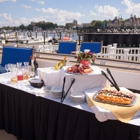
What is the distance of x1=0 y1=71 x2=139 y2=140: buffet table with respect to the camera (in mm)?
1430

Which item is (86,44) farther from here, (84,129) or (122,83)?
(84,129)

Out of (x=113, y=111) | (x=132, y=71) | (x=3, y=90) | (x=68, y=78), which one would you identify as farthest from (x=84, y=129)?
(x=132, y=71)

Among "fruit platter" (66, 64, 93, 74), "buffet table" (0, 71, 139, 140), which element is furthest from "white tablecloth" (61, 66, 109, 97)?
"buffet table" (0, 71, 139, 140)

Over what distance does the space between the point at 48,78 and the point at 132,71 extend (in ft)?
4.01

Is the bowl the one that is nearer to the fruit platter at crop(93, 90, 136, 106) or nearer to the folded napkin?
the fruit platter at crop(93, 90, 136, 106)

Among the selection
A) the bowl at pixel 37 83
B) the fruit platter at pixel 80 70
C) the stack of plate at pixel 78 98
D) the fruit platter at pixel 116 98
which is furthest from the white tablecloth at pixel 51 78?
the fruit platter at pixel 116 98

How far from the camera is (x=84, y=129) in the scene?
5.12 ft

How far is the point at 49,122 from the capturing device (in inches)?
71.1

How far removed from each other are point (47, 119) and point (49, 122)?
48mm

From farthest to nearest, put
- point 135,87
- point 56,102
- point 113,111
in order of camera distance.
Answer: point 135,87 → point 56,102 → point 113,111

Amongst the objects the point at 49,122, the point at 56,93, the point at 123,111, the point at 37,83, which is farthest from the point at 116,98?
the point at 37,83

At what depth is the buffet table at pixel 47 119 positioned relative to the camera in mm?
1430

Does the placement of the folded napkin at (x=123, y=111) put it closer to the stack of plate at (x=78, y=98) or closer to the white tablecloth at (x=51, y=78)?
the stack of plate at (x=78, y=98)

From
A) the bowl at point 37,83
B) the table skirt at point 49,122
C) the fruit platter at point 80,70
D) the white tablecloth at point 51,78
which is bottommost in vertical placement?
the table skirt at point 49,122
